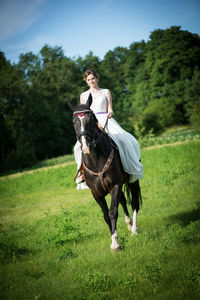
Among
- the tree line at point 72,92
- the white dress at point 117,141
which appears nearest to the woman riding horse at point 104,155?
the white dress at point 117,141

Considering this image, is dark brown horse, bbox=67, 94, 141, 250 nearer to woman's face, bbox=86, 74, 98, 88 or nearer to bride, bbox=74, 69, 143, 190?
bride, bbox=74, 69, 143, 190

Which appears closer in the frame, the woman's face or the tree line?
the woman's face

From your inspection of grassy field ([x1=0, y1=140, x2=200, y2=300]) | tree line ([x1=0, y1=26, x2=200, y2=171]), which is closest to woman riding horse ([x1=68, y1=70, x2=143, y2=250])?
grassy field ([x1=0, y1=140, x2=200, y2=300])

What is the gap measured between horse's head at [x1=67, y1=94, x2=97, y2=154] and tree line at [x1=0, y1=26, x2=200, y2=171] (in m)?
25.9

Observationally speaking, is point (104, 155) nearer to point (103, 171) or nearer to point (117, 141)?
point (103, 171)

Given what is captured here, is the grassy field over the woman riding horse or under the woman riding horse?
under

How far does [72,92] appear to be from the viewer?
43.4m

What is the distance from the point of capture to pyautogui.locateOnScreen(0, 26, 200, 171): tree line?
3544 cm

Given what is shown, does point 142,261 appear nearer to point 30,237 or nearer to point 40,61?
point 30,237

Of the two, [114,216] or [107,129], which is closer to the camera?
[114,216]

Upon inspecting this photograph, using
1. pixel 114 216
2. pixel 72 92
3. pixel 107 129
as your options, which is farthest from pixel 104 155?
pixel 72 92

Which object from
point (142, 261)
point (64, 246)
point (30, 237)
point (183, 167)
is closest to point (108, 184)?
point (142, 261)

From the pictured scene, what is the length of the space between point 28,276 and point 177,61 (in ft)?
168

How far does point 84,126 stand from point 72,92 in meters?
40.2
